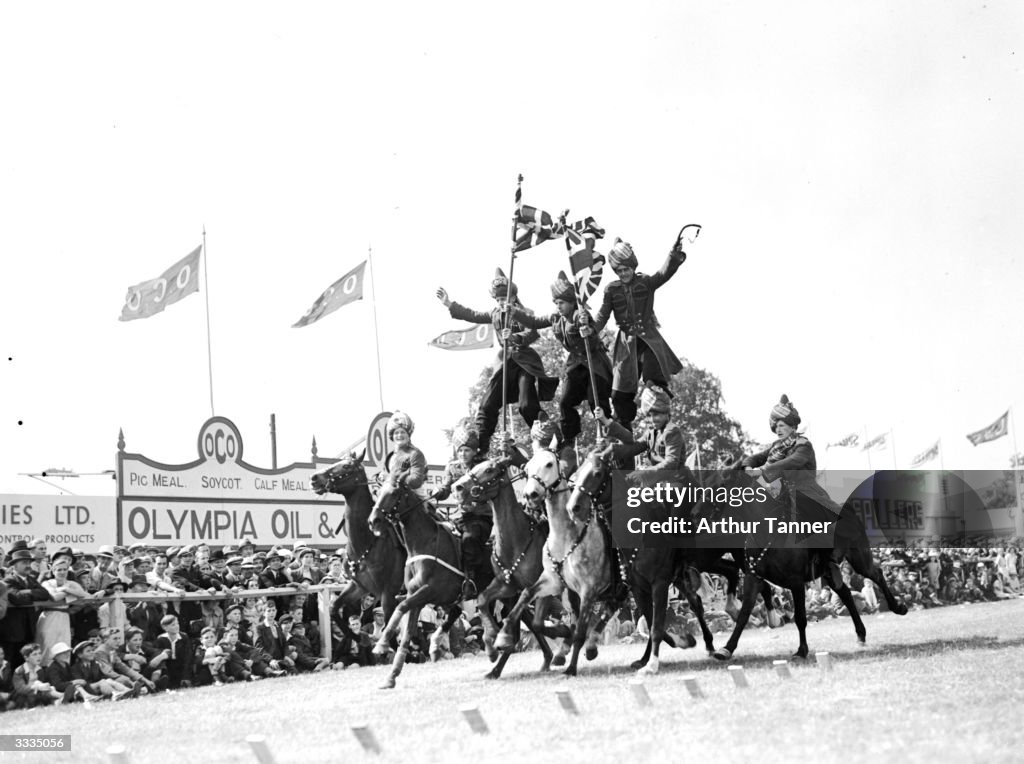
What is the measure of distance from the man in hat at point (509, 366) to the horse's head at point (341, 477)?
4.85ft

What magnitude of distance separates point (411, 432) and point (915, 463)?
33.6 meters

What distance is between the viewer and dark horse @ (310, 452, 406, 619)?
14508mm

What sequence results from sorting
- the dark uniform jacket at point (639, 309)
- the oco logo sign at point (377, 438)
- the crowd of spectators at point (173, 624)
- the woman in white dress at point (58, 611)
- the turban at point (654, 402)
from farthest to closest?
the oco logo sign at point (377, 438), the dark uniform jacket at point (639, 309), the turban at point (654, 402), the woman in white dress at point (58, 611), the crowd of spectators at point (173, 624)

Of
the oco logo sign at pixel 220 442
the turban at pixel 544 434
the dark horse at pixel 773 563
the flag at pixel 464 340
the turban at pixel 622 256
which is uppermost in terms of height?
the flag at pixel 464 340

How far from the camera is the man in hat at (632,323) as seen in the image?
1445 centimetres

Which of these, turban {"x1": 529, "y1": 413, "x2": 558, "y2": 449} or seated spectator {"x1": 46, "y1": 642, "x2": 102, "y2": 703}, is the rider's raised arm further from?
seated spectator {"x1": 46, "y1": 642, "x2": 102, "y2": 703}

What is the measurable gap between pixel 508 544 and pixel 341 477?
2.38 m

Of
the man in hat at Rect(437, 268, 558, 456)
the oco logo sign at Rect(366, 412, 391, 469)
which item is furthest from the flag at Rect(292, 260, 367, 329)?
the man in hat at Rect(437, 268, 558, 456)

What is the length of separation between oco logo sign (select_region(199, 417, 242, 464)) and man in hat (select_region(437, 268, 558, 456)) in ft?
37.5

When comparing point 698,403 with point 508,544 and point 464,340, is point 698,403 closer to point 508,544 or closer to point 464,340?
point 464,340

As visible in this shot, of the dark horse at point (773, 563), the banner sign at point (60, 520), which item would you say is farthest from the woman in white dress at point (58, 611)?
the banner sign at point (60, 520)

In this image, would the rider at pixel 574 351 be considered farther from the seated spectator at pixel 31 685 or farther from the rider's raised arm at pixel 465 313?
the seated spectator at pixel 31 685

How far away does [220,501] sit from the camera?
83.3 ft

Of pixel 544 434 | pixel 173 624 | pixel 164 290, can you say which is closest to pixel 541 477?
pixel 544 434
